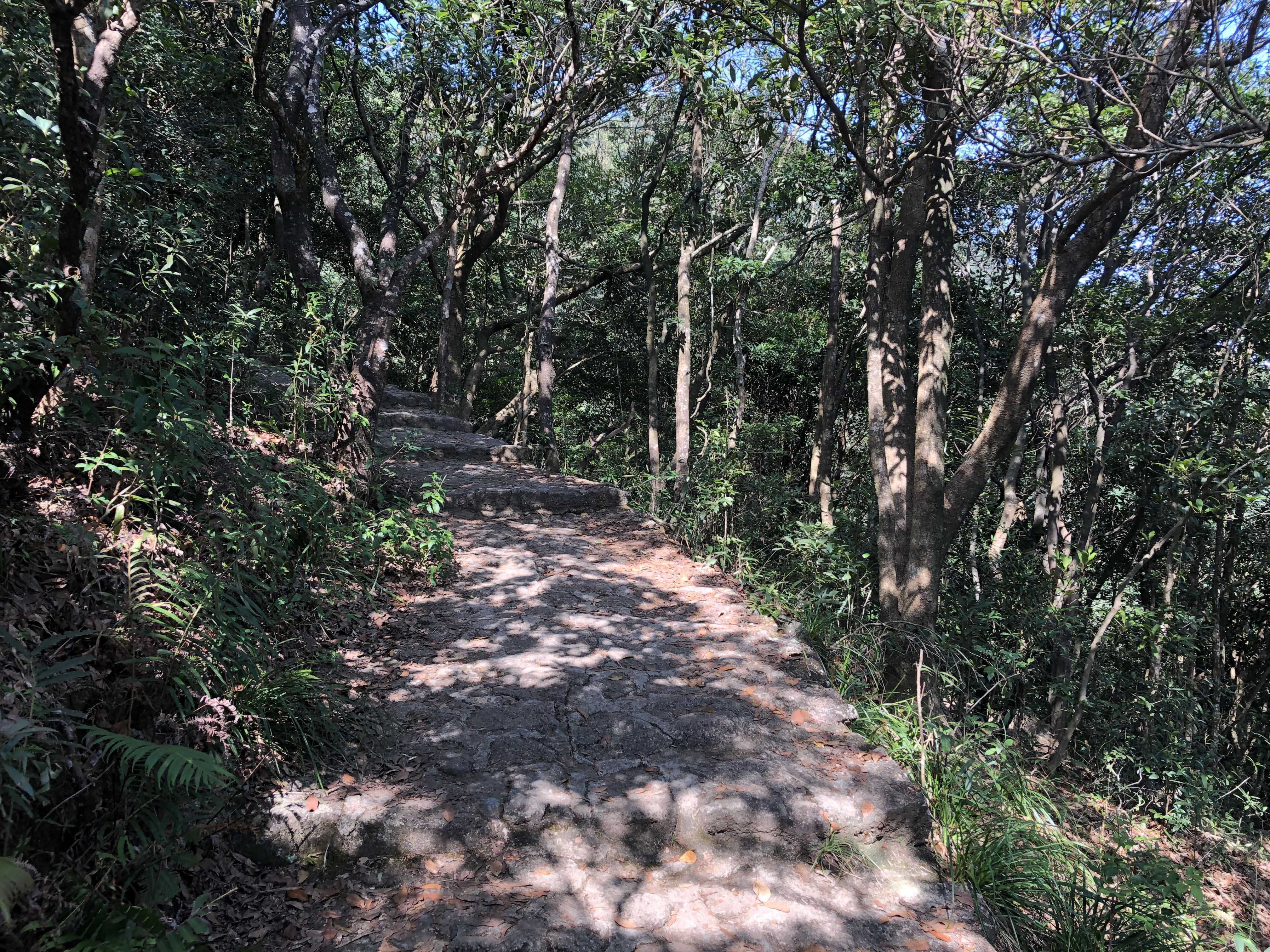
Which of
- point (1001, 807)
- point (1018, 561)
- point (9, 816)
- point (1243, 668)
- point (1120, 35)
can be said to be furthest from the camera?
point (1243, 668)

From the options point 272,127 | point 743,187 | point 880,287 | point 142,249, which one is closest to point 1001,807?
point 880,287

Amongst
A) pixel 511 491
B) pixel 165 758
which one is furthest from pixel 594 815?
pixel 511 491

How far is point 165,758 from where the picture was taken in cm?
213

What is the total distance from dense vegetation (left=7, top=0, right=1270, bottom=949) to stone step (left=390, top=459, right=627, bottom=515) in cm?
83

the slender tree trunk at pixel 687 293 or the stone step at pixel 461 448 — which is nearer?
the slender tree trunk at pixel 687 293

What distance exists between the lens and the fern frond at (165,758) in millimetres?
1986

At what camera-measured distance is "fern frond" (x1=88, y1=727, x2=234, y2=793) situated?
1.99 m

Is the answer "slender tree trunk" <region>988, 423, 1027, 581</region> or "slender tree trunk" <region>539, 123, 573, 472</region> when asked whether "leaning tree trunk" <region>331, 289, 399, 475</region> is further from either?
"slender tree trunk" <region>988, 423, 1027, 581</region>

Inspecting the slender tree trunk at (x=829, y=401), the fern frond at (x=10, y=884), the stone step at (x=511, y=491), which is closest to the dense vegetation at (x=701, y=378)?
the fern frond at (x=10, y=884)

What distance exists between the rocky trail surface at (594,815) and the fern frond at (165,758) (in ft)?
1.87

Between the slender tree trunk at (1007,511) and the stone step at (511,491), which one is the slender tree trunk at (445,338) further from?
the slender tree trunk at (1007,511)

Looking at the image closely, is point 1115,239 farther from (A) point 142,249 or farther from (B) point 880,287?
(A) point 142,249

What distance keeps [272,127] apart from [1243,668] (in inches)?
756

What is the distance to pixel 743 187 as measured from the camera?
1235 centimetres
